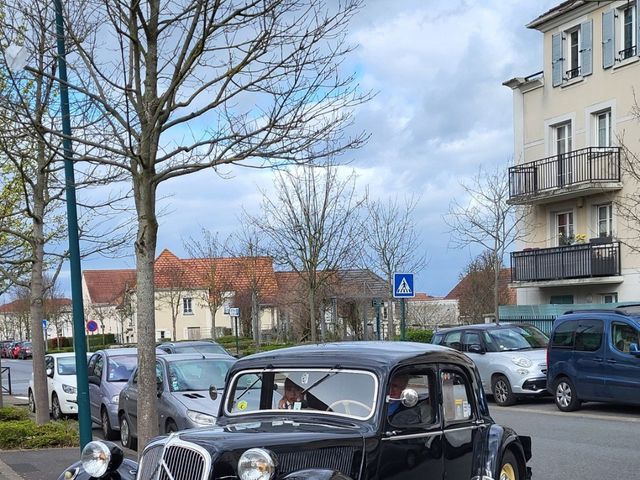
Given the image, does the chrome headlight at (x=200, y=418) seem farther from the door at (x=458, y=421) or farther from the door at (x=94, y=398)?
the door at (x=458, y=421)

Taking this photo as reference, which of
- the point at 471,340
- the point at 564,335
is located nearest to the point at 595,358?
the point at 564,335

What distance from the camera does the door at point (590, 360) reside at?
15.5m

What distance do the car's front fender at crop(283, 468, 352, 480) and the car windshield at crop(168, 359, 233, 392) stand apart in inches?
296

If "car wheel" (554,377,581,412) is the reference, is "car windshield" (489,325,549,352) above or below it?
above

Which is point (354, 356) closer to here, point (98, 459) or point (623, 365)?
point (98, 459)

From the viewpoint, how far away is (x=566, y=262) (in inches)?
1146

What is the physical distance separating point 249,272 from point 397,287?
101ft

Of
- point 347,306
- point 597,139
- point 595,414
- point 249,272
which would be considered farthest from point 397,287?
point 249,272

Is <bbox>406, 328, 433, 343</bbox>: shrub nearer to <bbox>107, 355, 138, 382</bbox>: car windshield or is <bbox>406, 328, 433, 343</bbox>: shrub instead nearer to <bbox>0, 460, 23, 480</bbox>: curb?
<bbox>107, 355, 138, 382</bbox>: car windshield

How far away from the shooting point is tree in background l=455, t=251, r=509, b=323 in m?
54.2

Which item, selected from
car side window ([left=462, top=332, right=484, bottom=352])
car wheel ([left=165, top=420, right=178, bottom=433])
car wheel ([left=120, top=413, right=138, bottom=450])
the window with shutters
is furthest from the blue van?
the window with shutters

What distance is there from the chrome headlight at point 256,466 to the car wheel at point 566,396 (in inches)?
486

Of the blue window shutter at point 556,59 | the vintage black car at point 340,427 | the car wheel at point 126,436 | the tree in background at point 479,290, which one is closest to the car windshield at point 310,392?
the vintage black car at point 340,427

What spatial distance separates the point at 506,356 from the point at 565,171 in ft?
41.8
